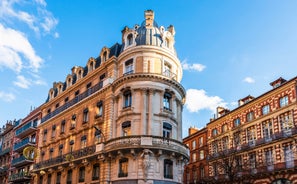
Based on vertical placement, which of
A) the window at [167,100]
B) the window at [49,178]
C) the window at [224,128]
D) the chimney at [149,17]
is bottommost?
the window at [49,178]

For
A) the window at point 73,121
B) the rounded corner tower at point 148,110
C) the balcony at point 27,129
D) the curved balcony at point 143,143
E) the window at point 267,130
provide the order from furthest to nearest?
the balcony at point 27,129 < the window at point 267,130 < the window at point 73,121 < the rounded corner tower at point 148,110 < the curved balcony at point 143,143

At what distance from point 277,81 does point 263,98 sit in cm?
271

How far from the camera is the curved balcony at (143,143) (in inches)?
1043

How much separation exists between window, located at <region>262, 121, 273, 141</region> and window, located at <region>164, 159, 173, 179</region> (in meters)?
16.2

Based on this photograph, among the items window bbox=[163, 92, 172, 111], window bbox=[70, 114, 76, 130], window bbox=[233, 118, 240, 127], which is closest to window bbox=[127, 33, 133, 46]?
window bbox=[163, 92, 172, 111]

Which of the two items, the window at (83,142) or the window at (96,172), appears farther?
the window at (83,142)

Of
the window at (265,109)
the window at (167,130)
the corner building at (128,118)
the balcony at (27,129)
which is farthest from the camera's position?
the balcony at (27,129)

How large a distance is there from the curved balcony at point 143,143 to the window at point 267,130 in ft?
51.4

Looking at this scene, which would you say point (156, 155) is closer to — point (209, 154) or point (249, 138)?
point (249, 138)

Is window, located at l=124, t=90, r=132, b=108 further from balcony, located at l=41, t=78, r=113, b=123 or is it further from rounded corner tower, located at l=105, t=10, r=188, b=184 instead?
balcony, located at l=41, t=78, r=113, b=123

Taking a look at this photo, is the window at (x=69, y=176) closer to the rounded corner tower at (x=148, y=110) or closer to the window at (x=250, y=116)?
the rounded corner tower at (x=148, y=110)

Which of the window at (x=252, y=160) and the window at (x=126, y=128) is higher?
the window at (x=126, y=128)

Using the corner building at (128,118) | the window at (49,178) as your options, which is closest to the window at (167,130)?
the corner building at (128,118)

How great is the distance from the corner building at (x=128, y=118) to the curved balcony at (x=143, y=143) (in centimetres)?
8
